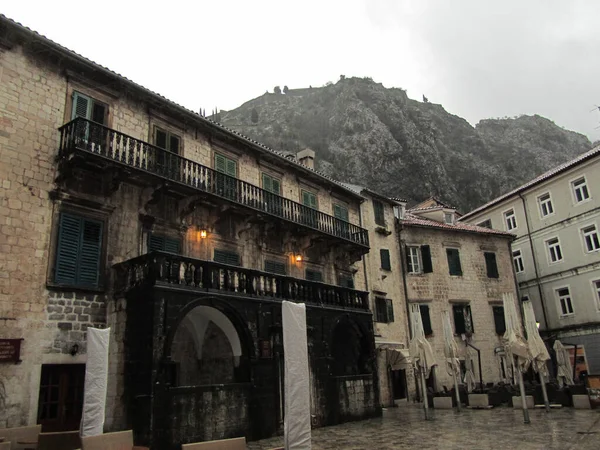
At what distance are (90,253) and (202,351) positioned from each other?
17.4 feet

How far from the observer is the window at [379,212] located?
28.9m

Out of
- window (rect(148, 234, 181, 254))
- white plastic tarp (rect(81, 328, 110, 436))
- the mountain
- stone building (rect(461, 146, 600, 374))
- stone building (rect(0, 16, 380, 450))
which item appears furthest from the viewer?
the mountain

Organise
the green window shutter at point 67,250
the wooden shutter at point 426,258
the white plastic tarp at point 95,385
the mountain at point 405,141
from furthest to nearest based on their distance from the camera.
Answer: the mountain at point 405,141 < the wooden shutter at point 426,258 < the green window shutter at point 67,250 < the white plastic tarp at point 95,385

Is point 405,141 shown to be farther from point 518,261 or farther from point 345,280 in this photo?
point 345,280

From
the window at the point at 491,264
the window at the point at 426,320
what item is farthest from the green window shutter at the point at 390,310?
the window at the point at 491,264

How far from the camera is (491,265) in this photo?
32.8m

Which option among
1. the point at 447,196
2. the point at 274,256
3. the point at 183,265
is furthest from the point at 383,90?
the point at 183,265

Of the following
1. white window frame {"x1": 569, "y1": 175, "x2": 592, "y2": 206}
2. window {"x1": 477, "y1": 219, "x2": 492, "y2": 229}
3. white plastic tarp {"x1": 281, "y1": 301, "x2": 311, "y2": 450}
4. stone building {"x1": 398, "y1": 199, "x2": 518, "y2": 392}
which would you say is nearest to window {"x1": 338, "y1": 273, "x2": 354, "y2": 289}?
stone building {"x1": 398, "y1": 199, "x2": 518, "y2": 392}

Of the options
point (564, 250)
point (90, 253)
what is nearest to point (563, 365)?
point (564, 250)

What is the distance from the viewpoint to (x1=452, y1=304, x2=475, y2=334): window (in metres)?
30.0

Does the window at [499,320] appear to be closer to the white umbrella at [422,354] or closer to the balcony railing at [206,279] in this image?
the white umbrella at [422,354]

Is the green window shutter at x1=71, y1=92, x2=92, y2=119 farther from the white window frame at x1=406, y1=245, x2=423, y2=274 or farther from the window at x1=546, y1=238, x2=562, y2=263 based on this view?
the window at x1=546, y1=238, x2=562, y2=263

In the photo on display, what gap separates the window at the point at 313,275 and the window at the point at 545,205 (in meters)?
20.8

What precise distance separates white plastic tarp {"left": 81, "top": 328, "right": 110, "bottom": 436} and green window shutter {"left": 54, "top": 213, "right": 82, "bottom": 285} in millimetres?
3342
